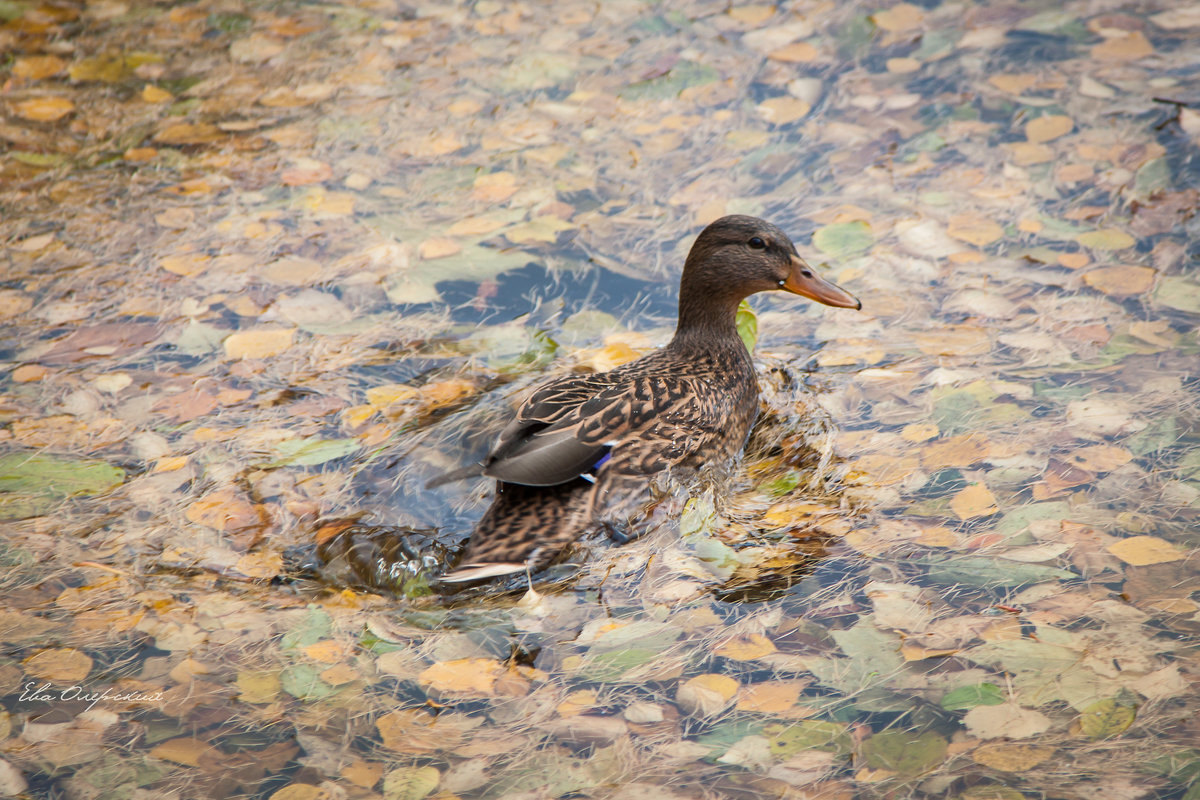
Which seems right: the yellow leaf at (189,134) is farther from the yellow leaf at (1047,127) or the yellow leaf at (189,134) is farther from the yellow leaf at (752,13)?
the yellow leaf at (1047,127)

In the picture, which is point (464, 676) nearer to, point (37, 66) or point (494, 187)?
point (494, 187)

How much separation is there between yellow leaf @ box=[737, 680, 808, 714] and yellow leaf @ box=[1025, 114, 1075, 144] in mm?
3801

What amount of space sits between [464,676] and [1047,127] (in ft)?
14.6

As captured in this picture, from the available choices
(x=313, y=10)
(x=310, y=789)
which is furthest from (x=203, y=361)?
(x=313, y=10)

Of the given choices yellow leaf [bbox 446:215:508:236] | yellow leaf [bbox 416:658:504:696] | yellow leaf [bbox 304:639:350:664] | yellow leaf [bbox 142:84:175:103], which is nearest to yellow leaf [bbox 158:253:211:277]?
yellow leaf [bbox 446:215:508:236]

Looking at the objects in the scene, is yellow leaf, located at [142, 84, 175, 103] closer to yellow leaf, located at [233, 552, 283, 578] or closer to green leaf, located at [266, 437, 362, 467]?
green leaf, located at [266, 437, 362, 467]

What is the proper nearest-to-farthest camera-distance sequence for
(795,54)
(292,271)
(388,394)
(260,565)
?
(260,565) < (388,394) < (292,271) < (795,54)

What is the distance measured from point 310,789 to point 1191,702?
2384mm

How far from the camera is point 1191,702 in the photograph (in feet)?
9.07

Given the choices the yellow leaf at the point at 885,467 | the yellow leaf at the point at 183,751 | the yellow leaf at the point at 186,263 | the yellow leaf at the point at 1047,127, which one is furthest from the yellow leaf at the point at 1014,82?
the yellow leaf at the point at 183,751

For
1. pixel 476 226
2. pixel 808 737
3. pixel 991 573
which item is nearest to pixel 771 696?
pixel 808 737

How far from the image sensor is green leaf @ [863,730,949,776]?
2686 millimetres

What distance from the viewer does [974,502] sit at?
3580mm

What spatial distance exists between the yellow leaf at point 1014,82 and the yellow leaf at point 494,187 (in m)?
2.84
